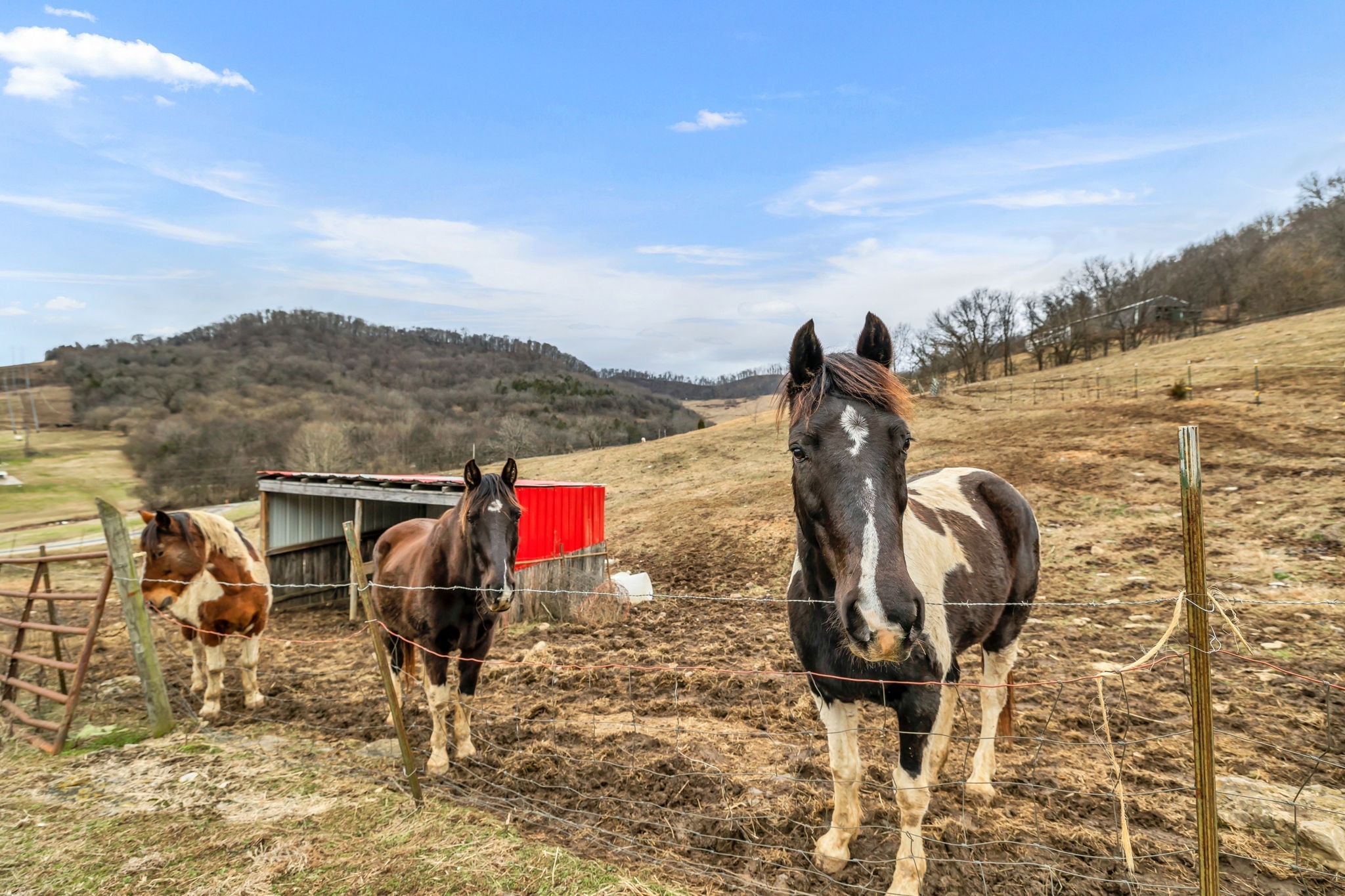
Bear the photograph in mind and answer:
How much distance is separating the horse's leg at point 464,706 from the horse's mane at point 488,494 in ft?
3.98

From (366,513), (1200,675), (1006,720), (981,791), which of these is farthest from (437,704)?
(366,513)

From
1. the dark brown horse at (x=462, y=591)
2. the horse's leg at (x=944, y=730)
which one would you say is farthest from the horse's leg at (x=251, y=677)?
the horse's leg at (x=944, y=730)

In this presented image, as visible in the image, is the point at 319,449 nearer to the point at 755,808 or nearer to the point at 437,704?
the point at 437,704

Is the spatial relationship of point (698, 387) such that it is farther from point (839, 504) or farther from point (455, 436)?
point (839, 504)

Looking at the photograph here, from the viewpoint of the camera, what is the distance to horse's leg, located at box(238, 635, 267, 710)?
19.0 ft

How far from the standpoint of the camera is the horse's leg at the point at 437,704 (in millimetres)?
4363

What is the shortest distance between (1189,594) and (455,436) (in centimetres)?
5019

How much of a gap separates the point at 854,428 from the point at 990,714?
9.59ft

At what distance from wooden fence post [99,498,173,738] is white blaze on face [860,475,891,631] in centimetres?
580

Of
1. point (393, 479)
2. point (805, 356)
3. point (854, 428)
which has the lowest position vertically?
point (393, 479)

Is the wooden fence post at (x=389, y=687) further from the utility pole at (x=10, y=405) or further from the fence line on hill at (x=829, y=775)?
the utility pole at (x=10, y=405)

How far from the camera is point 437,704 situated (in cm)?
448

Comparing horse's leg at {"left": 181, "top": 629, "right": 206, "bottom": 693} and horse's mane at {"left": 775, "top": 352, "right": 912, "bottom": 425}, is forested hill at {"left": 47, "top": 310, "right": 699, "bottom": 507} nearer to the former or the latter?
horse's leg at {"left": 181, "top": 629, "right": 206, "bottom": 693}

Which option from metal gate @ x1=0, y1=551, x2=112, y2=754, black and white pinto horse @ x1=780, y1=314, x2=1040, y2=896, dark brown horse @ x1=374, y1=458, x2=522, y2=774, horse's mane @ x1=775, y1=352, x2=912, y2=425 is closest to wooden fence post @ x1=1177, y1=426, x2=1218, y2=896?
black and white pinto horse @ x1=780, y1=314, x2=1040, y2=896
